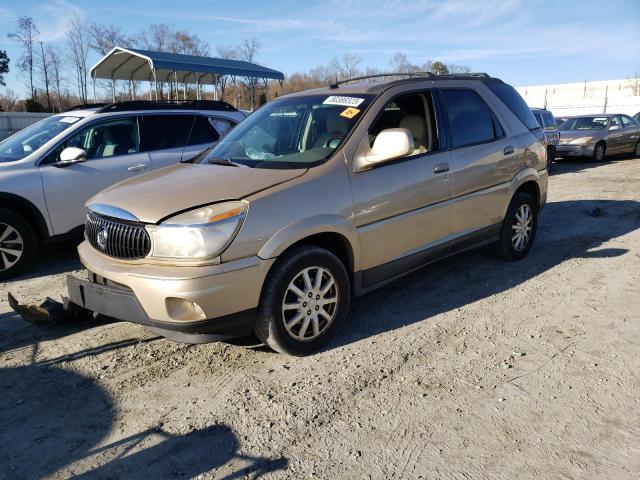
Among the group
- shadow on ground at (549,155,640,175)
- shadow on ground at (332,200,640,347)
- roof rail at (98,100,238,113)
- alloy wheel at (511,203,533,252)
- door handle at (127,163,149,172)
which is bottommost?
shadow on ground at (549,155,640,175)

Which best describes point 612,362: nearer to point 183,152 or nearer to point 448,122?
point 448,122

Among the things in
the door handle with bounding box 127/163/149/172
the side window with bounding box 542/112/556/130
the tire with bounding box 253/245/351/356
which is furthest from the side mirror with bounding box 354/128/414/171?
the side window with bounding box 542/112/556/130

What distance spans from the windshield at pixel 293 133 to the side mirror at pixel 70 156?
2.16 m

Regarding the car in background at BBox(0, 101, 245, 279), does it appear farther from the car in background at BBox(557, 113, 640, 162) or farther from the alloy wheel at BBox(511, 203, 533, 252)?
the car in background at BBox(557, 113, 640, 162)

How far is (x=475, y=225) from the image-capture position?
5031mm

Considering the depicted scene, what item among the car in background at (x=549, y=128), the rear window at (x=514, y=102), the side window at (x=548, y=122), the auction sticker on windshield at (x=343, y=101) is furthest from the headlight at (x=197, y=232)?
the side window at (x=548, y=122)

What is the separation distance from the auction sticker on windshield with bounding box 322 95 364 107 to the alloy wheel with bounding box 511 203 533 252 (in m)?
2.41

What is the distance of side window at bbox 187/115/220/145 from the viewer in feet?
23.3

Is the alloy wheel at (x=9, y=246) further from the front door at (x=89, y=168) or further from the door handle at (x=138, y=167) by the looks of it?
the door handle at (x=138, y=167)

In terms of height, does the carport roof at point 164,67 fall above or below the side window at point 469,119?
above

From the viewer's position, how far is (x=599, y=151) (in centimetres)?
1623

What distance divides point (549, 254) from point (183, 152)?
4784mm

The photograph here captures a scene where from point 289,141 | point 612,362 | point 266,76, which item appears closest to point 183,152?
point 289,141

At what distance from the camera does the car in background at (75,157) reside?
18.3ft
